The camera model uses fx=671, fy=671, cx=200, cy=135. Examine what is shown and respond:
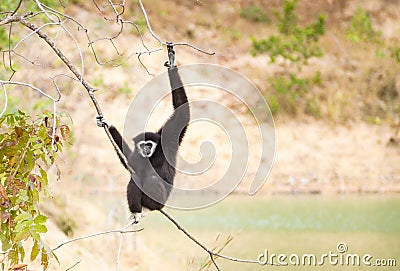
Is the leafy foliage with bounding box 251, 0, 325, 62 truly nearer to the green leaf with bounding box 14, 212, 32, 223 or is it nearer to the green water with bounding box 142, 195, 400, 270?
the green water with bounding box 142, 195, 400, 270

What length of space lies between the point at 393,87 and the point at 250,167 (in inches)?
264

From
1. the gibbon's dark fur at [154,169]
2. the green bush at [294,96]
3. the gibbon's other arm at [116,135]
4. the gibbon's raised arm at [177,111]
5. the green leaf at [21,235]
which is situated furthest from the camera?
the green bush at [294,96]

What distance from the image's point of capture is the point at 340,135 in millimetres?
22062

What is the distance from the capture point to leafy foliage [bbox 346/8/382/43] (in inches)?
991

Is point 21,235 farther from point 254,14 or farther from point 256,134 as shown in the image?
point 254,14

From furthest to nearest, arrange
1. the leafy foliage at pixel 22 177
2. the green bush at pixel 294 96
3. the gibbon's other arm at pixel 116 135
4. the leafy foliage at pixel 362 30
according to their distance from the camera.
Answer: the leafy foliage at pixel 362 30
the green bush at pixel 294 96
the gibbon's other arm at pixel 116 135
the leafy foliage at pixel 22 177

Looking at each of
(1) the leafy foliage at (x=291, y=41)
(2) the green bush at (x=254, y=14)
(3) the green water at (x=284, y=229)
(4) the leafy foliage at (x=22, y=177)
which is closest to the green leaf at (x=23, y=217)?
(4) the leafy foliage at (x=22, y=177)

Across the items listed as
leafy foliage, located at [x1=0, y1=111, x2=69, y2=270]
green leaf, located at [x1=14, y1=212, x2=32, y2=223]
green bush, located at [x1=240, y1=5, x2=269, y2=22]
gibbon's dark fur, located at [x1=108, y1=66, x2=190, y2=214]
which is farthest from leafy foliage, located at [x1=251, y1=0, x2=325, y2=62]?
green leaf, located at [x1=14, y1=212, x2=32, y2=223]

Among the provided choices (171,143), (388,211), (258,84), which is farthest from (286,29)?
(171,143)

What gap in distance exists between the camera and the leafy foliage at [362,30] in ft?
82.6

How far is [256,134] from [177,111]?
15.9 meters

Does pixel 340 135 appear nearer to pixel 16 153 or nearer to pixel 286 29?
pixel 286 29

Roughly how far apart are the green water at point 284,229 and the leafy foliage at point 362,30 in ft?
30.6

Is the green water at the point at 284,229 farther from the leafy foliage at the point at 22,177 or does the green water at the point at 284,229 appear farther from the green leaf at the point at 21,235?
the green leaf at the point at 21,235
